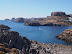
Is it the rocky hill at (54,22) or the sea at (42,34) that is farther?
the rocky hill at (54,22)

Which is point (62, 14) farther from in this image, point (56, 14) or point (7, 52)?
point (7, 52)

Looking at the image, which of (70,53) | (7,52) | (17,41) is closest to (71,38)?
(70,53)

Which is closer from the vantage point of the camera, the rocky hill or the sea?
the sea

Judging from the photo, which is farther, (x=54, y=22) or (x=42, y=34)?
(x=54, y=22)

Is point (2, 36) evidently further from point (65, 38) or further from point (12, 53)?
point (65, 38)

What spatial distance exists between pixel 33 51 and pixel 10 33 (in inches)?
199

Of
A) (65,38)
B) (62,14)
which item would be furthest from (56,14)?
(65,38)

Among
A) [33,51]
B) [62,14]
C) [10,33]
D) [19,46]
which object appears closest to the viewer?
[33,51]

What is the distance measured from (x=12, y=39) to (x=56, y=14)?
609ft

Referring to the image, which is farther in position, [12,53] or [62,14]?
[62,14]

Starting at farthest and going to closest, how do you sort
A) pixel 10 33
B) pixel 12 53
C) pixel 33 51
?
pixel 10 33
pixel 33 51
pixel 12 53

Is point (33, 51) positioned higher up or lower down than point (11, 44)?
lower down

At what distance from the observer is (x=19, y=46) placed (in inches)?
685

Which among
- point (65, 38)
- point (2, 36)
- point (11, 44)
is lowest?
point (65, 38)
